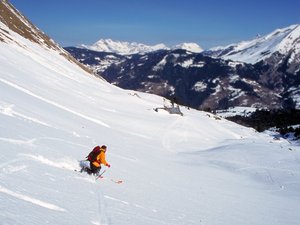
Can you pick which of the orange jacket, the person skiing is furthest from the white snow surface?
the orange jacket

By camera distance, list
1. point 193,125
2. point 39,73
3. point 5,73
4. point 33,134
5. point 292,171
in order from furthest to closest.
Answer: point 193,125 → point 39,73 → point 5,73 → point 292,171 → point 33,134

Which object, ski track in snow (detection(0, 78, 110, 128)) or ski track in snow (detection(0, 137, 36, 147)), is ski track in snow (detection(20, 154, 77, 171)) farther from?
ski track in snow (detection(0, 78, 110, 128))

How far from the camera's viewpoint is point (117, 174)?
838 inches

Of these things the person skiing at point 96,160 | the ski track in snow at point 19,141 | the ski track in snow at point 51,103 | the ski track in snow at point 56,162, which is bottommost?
the ski track in snow at point 56,162

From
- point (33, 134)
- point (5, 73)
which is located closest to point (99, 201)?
point (33, 134)

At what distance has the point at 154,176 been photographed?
24219 millimetres

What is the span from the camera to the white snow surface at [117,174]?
1311 centimetres

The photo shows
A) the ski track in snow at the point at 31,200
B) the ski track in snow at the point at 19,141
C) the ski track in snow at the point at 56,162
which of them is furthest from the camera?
the ski track in snow at the point at 19,141

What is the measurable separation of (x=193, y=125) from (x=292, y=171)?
30.7 metres

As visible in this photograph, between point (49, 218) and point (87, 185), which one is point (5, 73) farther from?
point (49, 218)

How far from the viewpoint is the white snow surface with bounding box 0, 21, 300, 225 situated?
1311 cm

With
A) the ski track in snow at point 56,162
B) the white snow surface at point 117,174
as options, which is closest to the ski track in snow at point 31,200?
the white snow surface at point 117,174

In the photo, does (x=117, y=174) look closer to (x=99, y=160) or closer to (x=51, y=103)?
(x=99, y=160)

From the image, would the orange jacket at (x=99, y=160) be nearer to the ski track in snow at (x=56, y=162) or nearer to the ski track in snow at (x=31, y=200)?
the ski track in snow at (x=56, y=162)
